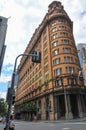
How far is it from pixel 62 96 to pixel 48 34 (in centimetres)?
2177

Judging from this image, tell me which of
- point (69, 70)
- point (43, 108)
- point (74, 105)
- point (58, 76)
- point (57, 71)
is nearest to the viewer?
point (74, 105)

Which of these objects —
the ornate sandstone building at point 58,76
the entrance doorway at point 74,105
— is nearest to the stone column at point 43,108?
the ornate sandstone building at point 58,76

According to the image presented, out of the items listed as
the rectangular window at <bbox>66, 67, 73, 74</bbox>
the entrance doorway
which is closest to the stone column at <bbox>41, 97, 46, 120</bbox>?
the entrance doorway

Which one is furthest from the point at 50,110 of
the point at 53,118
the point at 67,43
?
the point at 67,43

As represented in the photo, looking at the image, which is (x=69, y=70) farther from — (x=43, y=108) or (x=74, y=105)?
(x=43, y=108)

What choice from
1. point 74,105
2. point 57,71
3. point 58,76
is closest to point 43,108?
point 74,105

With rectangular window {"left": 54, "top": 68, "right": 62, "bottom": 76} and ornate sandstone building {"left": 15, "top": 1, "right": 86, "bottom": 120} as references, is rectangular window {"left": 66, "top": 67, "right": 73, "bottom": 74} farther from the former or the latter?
rectangular window {"left": 54, "top": 68, "right": 62, "bottom": 76}

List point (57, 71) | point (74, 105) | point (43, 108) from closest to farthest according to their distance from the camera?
point (74, 105) < point (57, 71) < point (43, 108)

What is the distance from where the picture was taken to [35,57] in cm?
1050

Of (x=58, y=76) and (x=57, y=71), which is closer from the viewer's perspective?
(x=58, y=76)

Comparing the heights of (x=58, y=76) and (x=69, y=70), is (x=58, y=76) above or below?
below

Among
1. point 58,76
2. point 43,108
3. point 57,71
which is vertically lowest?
point 43,108

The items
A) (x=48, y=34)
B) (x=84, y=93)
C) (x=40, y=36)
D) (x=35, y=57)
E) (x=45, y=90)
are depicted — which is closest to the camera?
(x=35, y=57)

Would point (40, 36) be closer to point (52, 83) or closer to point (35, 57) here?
point (52, 83)
